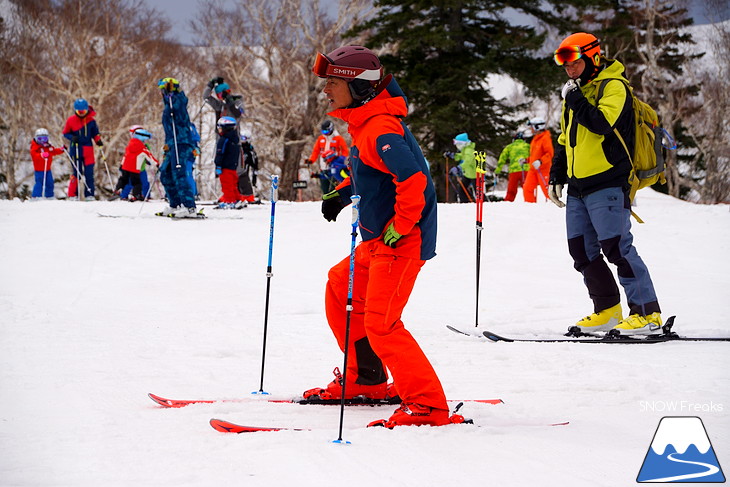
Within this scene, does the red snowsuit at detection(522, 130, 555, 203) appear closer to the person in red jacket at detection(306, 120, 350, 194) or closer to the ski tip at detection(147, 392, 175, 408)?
the person in red jacket at detection(306, 120, 350, 194)

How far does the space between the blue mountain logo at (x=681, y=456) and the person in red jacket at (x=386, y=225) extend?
960 mm

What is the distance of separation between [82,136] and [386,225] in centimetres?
1340

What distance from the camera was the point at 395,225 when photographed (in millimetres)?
3500

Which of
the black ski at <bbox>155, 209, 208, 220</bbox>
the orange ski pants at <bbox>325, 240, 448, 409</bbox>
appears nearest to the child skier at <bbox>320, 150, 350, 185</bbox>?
the black ski at <bbox>155, 209, 208, 220</bbox>

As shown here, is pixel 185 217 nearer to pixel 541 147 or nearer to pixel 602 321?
pixel 541 147

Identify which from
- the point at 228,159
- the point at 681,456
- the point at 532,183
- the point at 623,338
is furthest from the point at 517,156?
Answer: the point at 681,456

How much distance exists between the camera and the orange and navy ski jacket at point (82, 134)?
15305mm

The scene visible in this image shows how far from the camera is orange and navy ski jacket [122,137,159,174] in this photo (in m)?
15.8

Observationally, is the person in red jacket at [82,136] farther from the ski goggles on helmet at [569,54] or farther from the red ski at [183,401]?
the red ski at [183,401]

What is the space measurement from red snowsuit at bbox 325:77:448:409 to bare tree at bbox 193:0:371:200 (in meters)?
26.8

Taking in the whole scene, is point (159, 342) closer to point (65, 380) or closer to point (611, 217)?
point (65, 380)

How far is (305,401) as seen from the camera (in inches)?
160

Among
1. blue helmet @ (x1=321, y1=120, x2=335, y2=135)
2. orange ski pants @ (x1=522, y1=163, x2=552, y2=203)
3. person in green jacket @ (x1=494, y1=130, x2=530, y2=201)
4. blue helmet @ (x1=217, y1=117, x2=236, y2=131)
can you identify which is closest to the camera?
blue helmet @ (x1=217, y1=117, x2=236, y2=131)

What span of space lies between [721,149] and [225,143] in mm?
24504
